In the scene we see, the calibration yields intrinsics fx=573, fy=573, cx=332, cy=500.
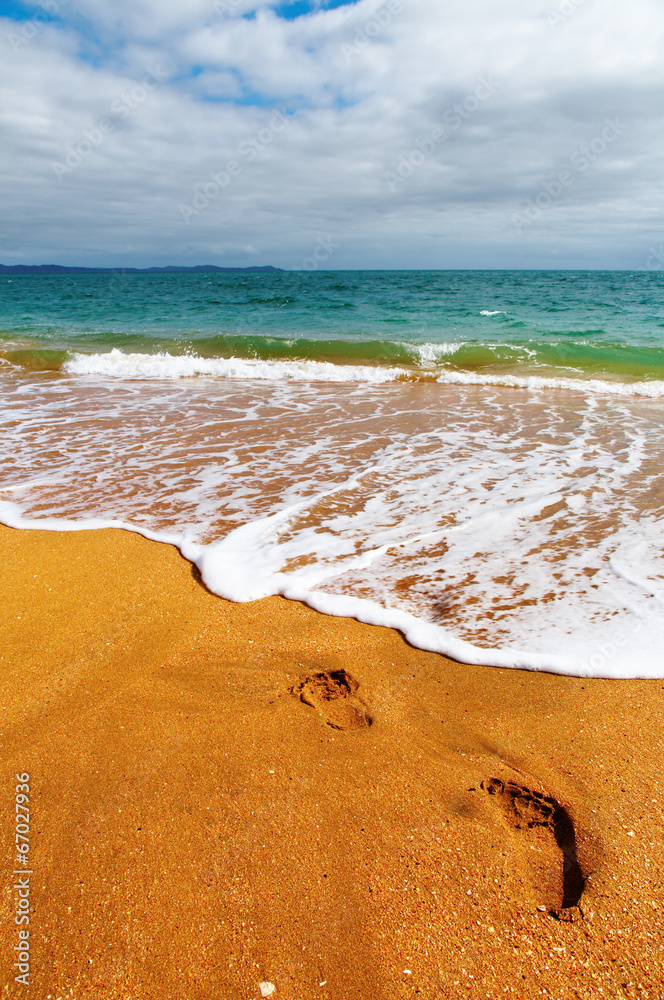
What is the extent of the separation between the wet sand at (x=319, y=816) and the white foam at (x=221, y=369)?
10189 millimetres

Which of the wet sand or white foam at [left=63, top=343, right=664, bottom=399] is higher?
the wet sand

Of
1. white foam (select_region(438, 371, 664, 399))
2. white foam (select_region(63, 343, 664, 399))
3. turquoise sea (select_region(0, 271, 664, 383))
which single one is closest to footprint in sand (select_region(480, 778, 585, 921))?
white foam (select_region(438, 371, 664, 399))

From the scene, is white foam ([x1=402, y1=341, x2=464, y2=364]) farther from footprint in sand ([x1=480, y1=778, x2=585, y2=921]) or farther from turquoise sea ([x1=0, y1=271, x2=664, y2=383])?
footprint in sand ([x1=480, y1=778, x2=585, y2=921])

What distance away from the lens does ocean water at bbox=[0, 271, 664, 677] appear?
3.26 meters

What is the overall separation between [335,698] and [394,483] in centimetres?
289

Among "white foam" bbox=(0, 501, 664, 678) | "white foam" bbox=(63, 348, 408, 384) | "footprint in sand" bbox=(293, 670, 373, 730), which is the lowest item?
"white foam" bbox=(63, 348, 408, 384)

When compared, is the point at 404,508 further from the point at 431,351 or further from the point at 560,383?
the point at 431,351

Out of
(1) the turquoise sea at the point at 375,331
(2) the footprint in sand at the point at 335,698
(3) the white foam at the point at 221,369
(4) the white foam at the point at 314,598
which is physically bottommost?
(3) the white foam at the point at 221,369

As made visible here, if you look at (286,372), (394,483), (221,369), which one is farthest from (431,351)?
(394,483)

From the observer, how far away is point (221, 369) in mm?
13188

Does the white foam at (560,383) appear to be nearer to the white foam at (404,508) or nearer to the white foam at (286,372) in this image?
the white foam at (286,372)

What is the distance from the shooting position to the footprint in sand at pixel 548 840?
1.74 meters

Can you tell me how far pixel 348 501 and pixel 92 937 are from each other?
138 inches

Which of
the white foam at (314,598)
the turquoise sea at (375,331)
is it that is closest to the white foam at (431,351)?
the turquoise sea at (375,331)
